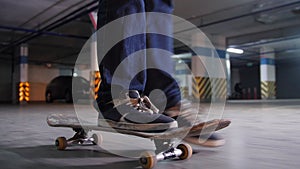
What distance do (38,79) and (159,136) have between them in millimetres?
18767

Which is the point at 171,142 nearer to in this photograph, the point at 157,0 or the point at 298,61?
the point at 157,0

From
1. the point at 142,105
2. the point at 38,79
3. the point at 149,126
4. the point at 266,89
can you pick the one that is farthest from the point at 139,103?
the point at 38,79

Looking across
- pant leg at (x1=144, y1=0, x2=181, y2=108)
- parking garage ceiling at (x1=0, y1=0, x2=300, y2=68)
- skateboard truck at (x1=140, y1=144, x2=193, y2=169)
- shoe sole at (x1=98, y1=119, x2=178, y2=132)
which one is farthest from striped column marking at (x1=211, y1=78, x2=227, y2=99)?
shoe sole at (x1=98, y1=119, x2=178, y2=132)

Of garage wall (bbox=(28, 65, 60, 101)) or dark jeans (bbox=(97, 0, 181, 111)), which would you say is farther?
garage wall (bbox=(28, 65, 60, 101))

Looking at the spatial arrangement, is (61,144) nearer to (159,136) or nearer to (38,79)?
(159,136)

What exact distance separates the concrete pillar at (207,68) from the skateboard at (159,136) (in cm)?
963

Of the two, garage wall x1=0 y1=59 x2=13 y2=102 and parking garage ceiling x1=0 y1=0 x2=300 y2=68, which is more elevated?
parking garage ceiling x1=0 y1=0 x2=300 y2=68

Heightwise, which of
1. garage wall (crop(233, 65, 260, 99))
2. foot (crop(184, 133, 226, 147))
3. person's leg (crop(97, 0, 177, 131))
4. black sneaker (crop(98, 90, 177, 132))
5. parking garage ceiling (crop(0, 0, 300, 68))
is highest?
parking garage ceiling (crop(0, 0, 300, 68))

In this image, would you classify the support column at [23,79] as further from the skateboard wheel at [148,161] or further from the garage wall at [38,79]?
the skateboard wheel at [148,161]

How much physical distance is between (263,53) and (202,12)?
7849 mm

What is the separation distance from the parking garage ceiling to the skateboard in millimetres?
5560

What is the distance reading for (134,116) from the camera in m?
0.99

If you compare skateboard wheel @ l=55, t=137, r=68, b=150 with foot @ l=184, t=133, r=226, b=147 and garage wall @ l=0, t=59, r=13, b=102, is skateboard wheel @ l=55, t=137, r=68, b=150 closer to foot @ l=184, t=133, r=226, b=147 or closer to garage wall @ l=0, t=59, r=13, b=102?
foot @ l=184, t=133, r=226, b=147

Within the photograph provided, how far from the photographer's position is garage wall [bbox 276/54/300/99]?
66.8 ft
